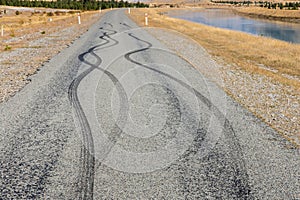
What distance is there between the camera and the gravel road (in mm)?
4008

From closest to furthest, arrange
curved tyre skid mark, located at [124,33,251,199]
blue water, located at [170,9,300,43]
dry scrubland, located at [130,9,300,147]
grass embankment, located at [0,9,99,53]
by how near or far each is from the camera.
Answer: curved tyre skid mark, located at [124,33,251,199]
dry scrubland, located at [130,9,300,147]
grass embankment, located at [0,9,99,53]
blue water, located at [170,9,300,43]

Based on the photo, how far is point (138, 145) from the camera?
520 centimetres

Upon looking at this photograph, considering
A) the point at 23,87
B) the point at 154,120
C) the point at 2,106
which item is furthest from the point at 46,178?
the point at 23,87

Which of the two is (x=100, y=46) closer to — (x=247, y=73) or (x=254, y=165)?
(x=247, y=73)

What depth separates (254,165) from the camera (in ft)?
14.7

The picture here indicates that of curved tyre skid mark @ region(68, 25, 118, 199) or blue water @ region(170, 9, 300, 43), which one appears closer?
curved tyre skid mark @ region(68, 25, 118, 199)

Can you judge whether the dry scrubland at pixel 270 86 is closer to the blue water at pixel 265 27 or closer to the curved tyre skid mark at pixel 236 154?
the curved tyre skid mark at pixel 236 154

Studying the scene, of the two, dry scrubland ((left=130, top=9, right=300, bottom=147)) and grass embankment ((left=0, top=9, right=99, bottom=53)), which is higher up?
grass embankment ((left=0, top=9, right=99, bottom=53))

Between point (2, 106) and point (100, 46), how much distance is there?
9470 millimetres

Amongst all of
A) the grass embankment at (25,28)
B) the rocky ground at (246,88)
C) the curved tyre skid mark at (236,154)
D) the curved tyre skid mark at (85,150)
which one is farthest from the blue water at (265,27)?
the curved tyre skid mark at (85,150)

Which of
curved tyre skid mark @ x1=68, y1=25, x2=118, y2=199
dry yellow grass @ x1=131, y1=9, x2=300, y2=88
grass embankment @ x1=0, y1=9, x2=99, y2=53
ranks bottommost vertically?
curved tyre skid mark @ x1=68, y1=25, x2=118, y2=199

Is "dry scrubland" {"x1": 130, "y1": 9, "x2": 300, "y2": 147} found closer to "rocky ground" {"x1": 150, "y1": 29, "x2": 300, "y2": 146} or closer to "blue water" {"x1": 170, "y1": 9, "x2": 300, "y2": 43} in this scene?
"rocky ground" {"x1": 150, "y1": 29, "x2": 300, "y2": 146}

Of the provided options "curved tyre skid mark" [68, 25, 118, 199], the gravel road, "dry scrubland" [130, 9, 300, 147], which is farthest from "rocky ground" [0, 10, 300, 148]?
"curved tyre skid mark" [68, 25, 118, 199]

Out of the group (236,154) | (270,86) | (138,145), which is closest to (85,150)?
(138,145)
